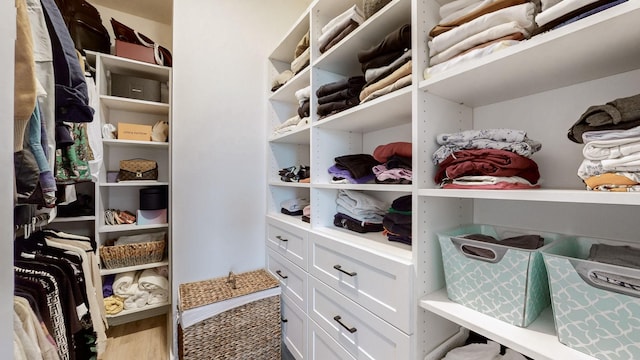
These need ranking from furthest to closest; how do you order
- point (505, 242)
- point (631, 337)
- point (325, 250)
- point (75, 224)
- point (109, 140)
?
point (75, 224), point (109, 140), point (325, 250), point (505, 242), point (631, 337)

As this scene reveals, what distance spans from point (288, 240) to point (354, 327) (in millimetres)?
648

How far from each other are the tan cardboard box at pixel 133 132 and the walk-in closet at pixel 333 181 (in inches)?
1.0

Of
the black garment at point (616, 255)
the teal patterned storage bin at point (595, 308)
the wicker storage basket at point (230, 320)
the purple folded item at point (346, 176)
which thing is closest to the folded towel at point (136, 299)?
the wicker storage basket at point (230, 320)

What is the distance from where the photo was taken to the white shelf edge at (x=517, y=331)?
1.83 feet

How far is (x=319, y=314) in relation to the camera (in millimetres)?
1227

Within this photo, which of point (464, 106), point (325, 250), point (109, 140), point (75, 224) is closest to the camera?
point (464, 106)

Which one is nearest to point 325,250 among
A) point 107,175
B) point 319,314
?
point 319,314

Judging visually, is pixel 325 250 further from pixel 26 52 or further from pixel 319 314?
pixel 26 52

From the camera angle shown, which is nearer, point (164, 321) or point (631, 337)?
point (631, 337)

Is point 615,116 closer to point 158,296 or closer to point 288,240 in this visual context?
point 288,240

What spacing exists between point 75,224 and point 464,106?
2.72 metres

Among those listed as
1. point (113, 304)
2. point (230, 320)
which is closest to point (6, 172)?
point (230, 320)

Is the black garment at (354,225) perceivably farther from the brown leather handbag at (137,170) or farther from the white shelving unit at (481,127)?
the brown leather handbag at (137,170)

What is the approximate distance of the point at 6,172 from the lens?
421 millimetres
